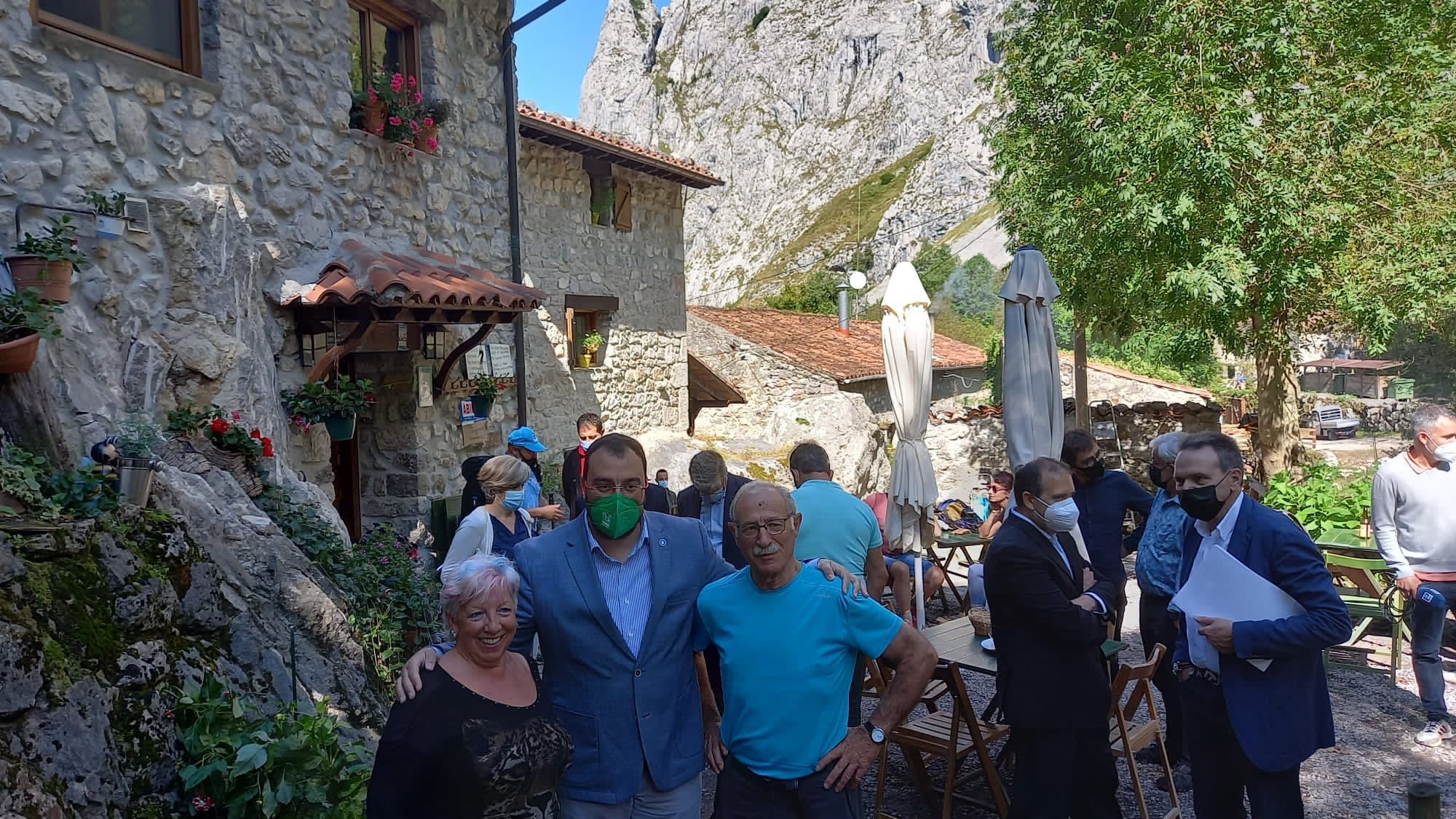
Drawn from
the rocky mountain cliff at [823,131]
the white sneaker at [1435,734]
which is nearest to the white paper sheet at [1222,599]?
the white sneaker at [1435,734]

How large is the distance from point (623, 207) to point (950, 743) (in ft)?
31.7

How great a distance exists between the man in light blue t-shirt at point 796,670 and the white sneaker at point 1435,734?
12.9ft

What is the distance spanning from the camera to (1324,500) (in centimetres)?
809

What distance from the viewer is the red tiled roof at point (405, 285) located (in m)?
5.66

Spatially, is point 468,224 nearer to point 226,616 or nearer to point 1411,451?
point 226,616

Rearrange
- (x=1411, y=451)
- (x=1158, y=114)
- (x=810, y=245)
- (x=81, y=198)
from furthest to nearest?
(x=810, y=245), (x=1158, y=114), (x=1411, y=451), (x=81, y=198)

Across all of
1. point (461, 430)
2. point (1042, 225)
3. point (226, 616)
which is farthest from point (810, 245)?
point (226, 616)

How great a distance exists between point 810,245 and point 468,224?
59383 millimetres

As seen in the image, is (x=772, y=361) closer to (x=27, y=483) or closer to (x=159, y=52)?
(x=159, y=52)

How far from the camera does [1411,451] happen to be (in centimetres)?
475

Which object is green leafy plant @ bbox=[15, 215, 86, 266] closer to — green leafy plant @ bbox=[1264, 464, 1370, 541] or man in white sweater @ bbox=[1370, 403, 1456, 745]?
man in white sweater @ bbox=[1370, 403, 1456, 745]

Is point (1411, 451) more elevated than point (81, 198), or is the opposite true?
point (81, 198)

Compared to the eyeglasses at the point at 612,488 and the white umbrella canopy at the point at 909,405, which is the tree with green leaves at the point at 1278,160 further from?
the eyeglasses at the point at 612,488

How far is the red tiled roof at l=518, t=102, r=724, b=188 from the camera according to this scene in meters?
9.95
